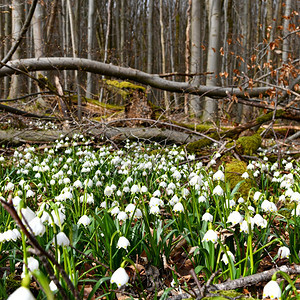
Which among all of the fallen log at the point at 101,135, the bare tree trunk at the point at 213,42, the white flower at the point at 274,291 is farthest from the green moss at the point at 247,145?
the white flower at the point at 274,291

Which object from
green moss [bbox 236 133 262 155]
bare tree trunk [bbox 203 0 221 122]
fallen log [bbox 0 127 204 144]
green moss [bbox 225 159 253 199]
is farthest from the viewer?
bare tree trunk [bbox 203 0 221 122]

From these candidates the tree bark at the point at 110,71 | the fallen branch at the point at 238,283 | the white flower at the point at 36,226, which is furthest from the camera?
the tree bark at the point at 110,71

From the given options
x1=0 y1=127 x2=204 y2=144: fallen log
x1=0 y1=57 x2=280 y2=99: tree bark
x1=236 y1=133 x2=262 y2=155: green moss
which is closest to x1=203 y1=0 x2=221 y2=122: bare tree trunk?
x1=0 y1=57 x2=280 y2=99: tree bark

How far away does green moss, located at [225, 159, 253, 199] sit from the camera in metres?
3.63

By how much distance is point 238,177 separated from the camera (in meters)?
3.82

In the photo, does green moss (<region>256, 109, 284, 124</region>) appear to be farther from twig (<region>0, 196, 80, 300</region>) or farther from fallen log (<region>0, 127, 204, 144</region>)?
twig (<region>0, 196, 80, 300</region>)

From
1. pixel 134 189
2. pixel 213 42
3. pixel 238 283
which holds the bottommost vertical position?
pixel 238 283

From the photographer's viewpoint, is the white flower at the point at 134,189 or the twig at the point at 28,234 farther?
the white flower at the point at 134,189

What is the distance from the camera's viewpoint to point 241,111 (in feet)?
47.4

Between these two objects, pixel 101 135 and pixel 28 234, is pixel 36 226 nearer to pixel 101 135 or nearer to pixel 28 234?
pixel 28 234

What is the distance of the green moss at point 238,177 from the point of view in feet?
11.9

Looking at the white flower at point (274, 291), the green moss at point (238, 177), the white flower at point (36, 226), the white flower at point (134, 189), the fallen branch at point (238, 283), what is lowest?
the green moss at point (238, 177)

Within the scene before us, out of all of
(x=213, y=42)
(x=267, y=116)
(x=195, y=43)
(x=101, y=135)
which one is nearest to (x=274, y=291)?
(x=267, y=116)

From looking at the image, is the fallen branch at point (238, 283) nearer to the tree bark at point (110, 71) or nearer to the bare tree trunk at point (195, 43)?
the tree bark at point (110, 71)
